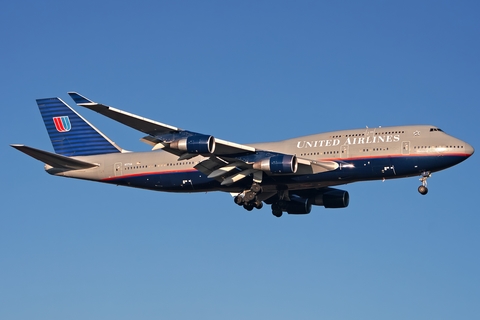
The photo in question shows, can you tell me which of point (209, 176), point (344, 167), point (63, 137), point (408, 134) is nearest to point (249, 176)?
point (209, 176)

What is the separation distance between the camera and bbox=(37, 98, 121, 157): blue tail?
6109cm

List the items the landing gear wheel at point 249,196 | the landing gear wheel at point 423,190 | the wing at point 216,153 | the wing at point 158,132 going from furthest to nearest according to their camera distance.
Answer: the landing gear wheel at point 249,196
the landing gear wheel at point 423,190
the wing at point 216,153
the wing at point 158,132

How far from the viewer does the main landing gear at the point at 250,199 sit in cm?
5462

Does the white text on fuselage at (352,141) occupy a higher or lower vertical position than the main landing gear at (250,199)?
higher

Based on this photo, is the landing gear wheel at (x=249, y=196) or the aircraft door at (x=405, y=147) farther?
the landing gear wheel at (x=249, y=196)

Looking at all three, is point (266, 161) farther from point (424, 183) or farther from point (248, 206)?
point (424, 183)

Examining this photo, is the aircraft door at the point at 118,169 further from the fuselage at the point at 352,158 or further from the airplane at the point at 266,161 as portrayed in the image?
the fuselage at the point at 352,158

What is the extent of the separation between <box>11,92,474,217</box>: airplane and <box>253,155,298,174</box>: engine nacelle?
0.20ft

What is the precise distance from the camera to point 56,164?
58.3m

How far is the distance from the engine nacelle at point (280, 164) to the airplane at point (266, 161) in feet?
0.20

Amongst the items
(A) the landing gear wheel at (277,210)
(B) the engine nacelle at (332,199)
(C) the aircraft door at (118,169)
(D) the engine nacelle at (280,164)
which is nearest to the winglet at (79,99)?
(C) the aircraft door at (118,169)

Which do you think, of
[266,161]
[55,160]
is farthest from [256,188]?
[55,160]

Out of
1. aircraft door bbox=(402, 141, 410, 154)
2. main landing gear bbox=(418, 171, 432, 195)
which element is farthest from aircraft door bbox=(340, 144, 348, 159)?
main landing gear bbox=(418, 171, 432, 195)

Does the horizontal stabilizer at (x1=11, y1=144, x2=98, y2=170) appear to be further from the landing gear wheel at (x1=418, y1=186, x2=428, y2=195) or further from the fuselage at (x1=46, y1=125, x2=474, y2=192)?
the landing gear wheel at (x1=418, y1=186, x2=428, y2=195)
